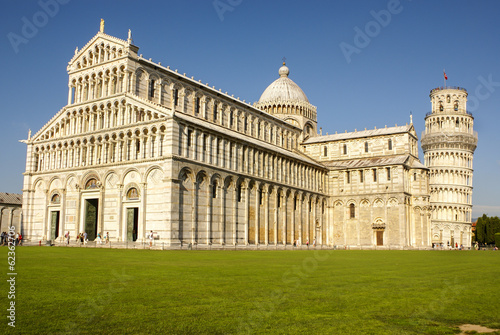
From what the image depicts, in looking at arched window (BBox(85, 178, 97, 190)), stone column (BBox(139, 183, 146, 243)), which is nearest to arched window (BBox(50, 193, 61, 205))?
arched window (BBox(85, 178, 97, 190))

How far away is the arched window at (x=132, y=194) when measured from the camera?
45003 millimetres

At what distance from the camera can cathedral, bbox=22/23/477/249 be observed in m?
44.0

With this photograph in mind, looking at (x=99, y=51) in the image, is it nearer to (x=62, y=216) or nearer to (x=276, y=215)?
(x=62, y=216)

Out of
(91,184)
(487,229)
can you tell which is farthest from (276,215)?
(487,229)

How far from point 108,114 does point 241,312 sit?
4383 cm

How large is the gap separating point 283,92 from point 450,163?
139ft

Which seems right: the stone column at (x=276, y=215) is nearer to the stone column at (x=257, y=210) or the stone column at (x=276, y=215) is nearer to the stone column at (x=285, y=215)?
the stone column at (x=285, y=215)

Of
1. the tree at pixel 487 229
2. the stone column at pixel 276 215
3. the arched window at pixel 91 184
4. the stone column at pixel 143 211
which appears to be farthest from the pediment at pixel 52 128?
the tree at pixel 487 229

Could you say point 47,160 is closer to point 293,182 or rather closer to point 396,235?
point 293,182

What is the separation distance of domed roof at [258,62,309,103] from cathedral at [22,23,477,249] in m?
1.98

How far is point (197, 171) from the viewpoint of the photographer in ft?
147

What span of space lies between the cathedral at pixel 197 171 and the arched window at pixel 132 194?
108 millimetres

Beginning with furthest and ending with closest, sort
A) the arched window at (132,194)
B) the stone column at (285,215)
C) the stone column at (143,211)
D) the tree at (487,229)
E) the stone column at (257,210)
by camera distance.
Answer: the tree at (487,229) < the stone column at (285,215) < the stone column at (257,210) < the arched window at (132,194) < the stone column at (143,211)

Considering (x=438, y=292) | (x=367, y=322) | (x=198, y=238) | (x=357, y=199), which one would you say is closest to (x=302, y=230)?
(x=357, y=199)
